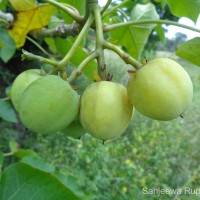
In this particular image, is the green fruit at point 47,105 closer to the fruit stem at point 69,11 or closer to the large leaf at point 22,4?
the fruit stem at point 69,11

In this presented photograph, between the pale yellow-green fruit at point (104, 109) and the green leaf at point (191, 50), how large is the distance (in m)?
0.24

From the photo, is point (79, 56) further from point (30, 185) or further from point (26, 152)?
point (26, 152)

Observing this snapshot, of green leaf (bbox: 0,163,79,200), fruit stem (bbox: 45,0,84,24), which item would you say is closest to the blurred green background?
green leaf (bbox: 0,163,79,200)

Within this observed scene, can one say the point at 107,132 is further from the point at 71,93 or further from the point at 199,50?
the point at 199,50

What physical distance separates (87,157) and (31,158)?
5.17ft

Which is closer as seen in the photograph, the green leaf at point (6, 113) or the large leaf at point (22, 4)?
the large leaf at point (22, 4)

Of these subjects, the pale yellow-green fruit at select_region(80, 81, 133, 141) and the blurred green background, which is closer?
the pale yellow-green fruit at select_region(80, 81, 133, 141)

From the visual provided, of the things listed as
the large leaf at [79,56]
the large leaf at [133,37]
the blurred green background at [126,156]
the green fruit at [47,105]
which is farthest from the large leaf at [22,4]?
the blurred green background at [126,156]

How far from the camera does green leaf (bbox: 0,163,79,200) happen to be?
1029mm

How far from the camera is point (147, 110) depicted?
0.78 m

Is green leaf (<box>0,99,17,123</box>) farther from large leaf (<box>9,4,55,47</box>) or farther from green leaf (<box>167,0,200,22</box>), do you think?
green leaf (<box>167,0,200,22</box>)

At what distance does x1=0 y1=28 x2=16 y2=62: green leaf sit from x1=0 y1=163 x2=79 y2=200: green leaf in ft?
2.69

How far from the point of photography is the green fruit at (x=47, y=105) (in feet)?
2.54

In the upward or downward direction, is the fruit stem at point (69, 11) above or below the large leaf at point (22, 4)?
above
